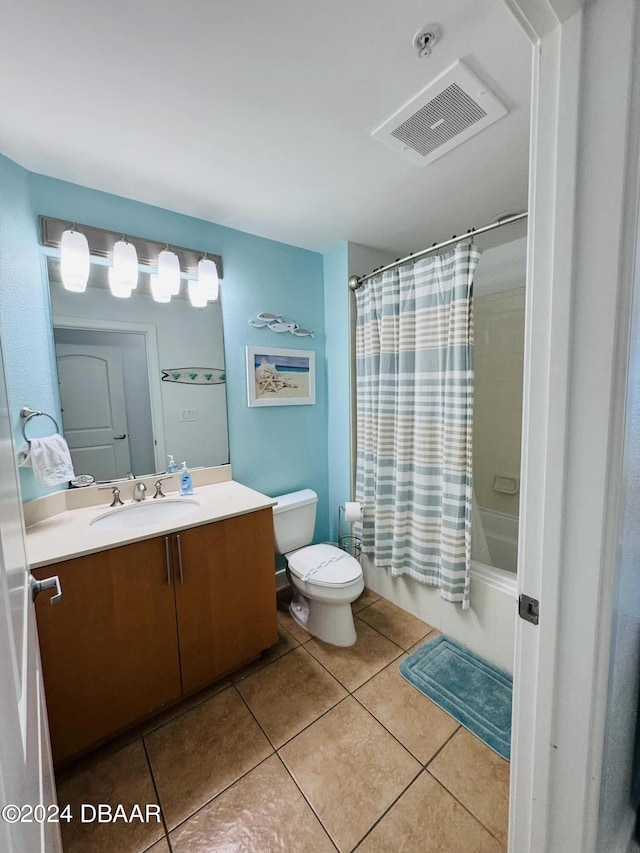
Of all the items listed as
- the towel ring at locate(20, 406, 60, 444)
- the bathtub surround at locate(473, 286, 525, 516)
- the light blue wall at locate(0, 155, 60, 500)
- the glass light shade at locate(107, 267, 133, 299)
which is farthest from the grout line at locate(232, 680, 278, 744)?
the glass light shade at locate(107, 267, 133, 299)

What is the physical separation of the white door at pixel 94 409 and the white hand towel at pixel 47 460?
0.15 meters

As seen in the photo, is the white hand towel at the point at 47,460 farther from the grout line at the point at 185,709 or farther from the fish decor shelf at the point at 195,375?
the grout line at the point at 185,709

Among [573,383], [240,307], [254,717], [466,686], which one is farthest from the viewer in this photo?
[240,307]

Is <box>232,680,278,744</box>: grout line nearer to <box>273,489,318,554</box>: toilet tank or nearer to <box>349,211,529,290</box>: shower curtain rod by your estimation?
<box>273,489,318,554</box>: toilet tank

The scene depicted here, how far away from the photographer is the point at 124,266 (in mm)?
1562

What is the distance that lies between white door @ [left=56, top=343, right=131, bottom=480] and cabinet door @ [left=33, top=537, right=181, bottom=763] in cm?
58

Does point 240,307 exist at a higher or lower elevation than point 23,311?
higher

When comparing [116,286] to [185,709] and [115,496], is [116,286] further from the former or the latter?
[185,709]

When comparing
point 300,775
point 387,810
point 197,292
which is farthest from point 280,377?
point 387,810

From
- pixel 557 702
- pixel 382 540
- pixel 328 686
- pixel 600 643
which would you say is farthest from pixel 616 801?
pixel 382 540

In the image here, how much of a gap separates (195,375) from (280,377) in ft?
1.74

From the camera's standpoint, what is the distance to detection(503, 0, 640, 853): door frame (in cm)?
54

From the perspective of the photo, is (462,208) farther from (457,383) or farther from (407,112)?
(457,383)

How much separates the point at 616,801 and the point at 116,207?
8.97 ft
